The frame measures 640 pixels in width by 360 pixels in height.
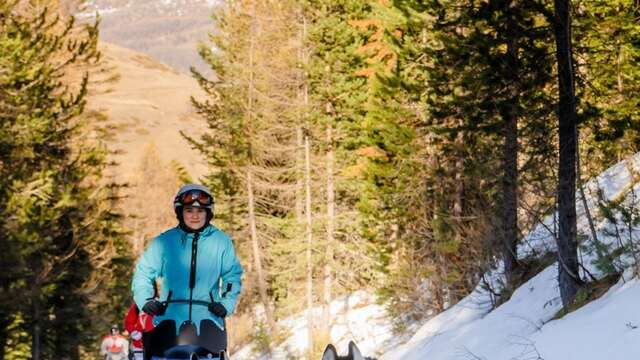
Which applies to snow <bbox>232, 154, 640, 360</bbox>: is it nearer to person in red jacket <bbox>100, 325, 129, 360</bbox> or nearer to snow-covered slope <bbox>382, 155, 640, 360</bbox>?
snow-covered slope <bbox>382, 155, 640, 360</bbox>

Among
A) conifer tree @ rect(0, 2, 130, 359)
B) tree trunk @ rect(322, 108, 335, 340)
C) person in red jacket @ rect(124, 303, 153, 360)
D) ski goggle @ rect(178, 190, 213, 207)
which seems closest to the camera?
ski goggle @ rect(178, 190, 213, 207)

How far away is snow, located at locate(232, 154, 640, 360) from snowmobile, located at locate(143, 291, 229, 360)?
3136 mm

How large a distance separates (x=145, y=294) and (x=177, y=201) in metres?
0.71

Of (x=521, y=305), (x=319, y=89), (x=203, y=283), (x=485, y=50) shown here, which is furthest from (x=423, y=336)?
(x=319, y=89)

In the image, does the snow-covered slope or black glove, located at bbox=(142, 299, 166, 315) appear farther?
the snow-covered slope

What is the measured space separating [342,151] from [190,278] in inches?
1025

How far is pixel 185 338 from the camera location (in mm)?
5543

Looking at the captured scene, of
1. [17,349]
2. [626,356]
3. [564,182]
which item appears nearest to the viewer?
[626,356]

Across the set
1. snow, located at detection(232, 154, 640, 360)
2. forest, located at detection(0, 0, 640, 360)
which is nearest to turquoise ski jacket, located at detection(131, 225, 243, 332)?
snow, located at detection(232, 154, 640, 360)

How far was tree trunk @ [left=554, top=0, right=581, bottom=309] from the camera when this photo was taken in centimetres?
961

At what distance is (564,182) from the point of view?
9.67m

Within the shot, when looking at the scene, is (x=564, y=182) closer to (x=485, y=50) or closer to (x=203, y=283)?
(x=485, y=50)

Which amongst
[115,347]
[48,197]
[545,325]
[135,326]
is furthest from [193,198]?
[48,197]

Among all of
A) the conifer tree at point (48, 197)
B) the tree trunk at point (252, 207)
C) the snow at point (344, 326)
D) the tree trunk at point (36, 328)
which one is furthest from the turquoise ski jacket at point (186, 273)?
the tree trunk at point (252, 207)
